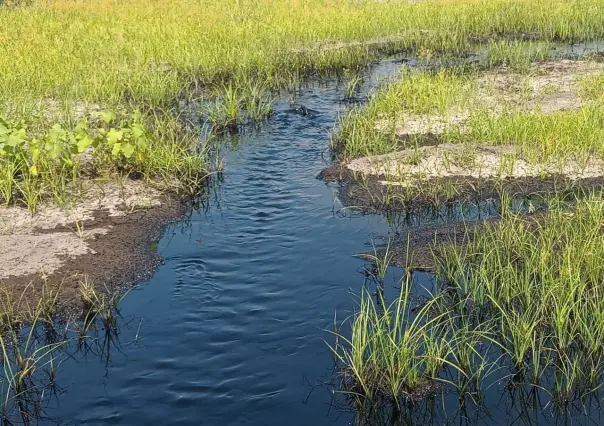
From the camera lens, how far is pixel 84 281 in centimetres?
683

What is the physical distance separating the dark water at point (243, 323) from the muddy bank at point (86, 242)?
0.29 metres

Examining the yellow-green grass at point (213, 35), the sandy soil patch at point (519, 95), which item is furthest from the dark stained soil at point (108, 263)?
the sandy soil patch at point (519, 95)

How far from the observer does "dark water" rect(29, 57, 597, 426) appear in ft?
16.6

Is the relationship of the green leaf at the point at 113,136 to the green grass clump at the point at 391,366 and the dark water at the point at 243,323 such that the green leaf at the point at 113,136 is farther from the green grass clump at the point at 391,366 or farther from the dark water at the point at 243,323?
the green grass clump at the point at 391,366

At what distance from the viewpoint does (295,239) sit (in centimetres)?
784

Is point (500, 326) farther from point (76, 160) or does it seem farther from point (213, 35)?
point (213, 35)

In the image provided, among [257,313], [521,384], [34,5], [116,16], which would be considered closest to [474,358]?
[521,384]

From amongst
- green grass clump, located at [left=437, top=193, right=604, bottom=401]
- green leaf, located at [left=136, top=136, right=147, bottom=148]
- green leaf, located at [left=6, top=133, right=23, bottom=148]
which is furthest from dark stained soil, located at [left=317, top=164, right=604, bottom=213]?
green leaf, located at [left=6, top=133, right=23, bottom=148]

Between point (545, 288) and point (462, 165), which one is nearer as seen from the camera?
point (545, 288)

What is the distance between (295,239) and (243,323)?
74.5 inches

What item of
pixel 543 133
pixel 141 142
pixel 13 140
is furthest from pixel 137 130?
pixel 543 133

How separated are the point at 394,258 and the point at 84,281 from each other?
9.95 feet

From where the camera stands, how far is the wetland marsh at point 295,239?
520cm

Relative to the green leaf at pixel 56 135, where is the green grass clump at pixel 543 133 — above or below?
below
